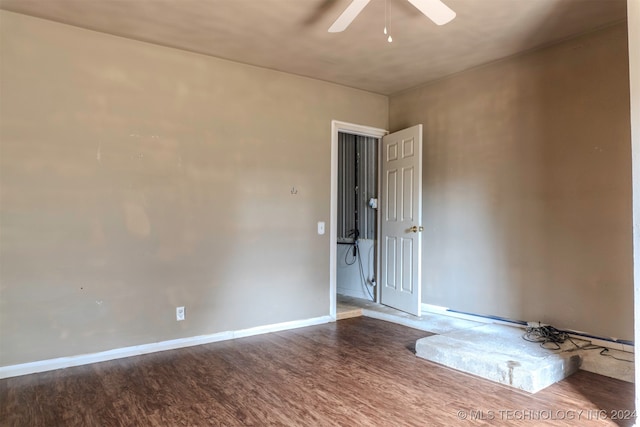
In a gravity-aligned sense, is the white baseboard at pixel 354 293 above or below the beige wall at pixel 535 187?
below

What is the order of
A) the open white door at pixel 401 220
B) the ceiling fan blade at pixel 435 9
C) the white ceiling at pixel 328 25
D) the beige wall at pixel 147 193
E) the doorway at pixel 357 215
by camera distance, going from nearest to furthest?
the ceiling fan blade at pixel 435 9 → the white ceiling at pixel 328 25 → the beige wall at pixel 147 193 → the open white door at pixel 401 220 → the doorway at pixel 357 215

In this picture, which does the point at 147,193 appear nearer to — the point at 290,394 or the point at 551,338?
the point at 290,394

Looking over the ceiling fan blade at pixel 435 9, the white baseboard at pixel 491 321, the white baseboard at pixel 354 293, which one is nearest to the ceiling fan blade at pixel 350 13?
the ceiling fan blade at pixel 435 9

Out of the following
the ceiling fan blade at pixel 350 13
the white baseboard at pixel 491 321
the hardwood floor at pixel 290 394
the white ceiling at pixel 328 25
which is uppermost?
the white ceiling at pixel 328 25

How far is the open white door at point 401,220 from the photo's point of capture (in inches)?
171

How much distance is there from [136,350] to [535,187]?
3.71 metres

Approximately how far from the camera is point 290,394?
8.55ft

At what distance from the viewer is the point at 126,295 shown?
3334 mm

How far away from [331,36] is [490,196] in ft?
6.99

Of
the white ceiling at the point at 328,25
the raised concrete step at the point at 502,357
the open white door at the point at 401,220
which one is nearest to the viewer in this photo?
the raised concrete step at the point at 502,357

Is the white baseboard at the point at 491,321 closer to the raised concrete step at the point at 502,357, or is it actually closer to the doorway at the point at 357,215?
the raised concrete step at the point at 502,357

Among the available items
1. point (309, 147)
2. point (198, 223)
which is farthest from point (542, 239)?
point (198, 223)

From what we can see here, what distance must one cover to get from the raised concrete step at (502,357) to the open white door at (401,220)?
101 centimetres

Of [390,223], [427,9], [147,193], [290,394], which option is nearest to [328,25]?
[427,9]
